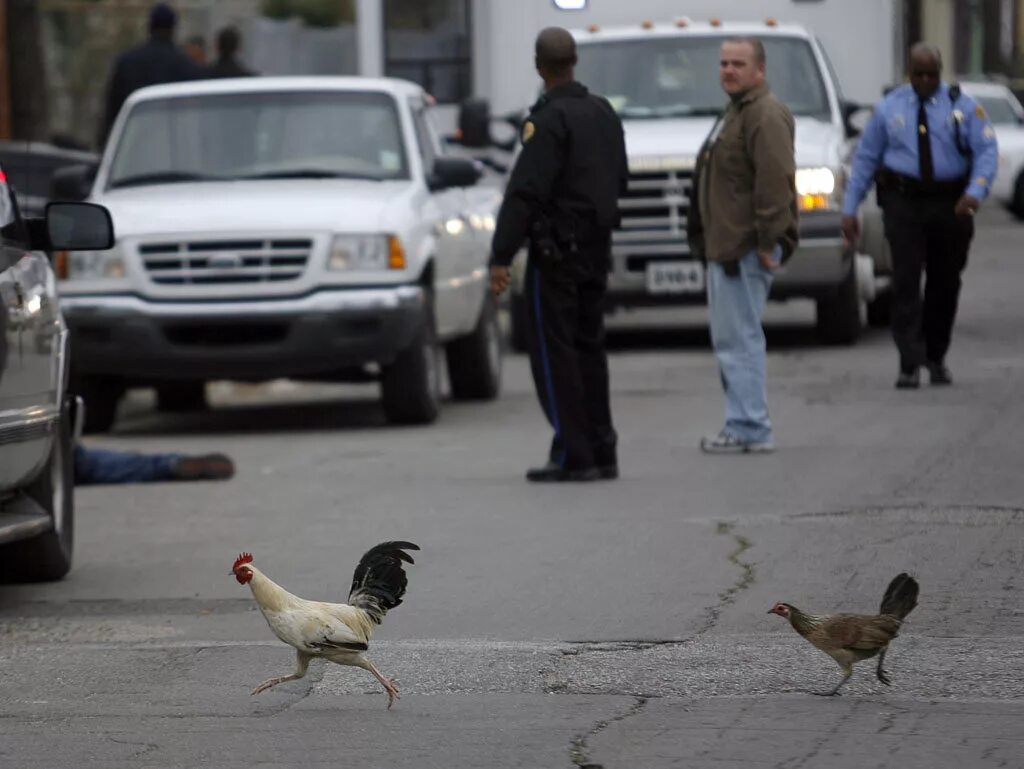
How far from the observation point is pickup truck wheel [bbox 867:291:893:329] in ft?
62.4

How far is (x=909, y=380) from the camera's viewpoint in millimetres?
14289

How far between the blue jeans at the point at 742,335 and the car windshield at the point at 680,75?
5.90 m

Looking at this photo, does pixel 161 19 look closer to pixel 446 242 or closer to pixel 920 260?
pixel 446 242

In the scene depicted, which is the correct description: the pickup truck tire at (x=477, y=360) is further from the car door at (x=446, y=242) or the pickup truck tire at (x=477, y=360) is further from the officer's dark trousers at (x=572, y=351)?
the officer's dark trousers at (x=572, y=351)

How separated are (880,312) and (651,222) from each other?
309 centimetres

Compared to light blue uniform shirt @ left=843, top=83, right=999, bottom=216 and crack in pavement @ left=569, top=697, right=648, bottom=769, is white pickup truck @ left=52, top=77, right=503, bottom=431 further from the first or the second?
crack in pavement @ left=569, top=697, right=648, bottom=769

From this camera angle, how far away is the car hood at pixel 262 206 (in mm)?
13109

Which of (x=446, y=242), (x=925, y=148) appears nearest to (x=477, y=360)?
(x=446, y=242)

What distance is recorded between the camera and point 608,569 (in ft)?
27.8

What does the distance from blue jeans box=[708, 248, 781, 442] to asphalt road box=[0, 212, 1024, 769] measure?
268 millimetres

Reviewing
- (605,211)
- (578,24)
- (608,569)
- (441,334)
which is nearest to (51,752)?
(608,569)

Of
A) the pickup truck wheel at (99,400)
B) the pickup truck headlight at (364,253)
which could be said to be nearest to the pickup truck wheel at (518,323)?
the pickup truck wheel at (99,400)

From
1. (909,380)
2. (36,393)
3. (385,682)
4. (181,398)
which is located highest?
(36,393)

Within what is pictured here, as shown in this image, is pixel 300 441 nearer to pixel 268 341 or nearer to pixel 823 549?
pixel 268 341
